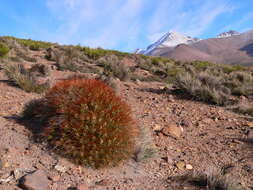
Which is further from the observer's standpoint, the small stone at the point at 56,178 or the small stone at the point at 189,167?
the small stone at the point at 189,167

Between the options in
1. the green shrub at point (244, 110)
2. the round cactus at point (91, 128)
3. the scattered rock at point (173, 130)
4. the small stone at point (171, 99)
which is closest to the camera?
the round cactus at point (91, 128)

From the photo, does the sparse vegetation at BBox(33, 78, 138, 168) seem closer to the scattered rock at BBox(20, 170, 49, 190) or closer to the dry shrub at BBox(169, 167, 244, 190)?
the scattered rock at BBox(20, 170, 49, 190)

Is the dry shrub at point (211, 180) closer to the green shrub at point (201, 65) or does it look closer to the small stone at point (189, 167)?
the small stone at point (189, 167)

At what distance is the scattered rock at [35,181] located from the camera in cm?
299

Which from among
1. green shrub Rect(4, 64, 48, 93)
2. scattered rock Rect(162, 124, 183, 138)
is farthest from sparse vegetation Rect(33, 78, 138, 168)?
green shrub Rect(4, 64, 48, 93)

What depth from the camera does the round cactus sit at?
3654mm

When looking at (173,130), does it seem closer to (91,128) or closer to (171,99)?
(91,128)

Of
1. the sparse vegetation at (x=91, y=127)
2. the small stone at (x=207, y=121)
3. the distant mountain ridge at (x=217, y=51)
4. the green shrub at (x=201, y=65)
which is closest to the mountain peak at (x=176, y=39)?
the distant mountain ridge at (x=217, y=51)

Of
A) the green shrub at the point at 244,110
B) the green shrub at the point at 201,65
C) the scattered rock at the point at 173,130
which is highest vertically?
the green shrub at the point at 201,65

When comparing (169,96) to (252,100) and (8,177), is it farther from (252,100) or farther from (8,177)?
(8,177)

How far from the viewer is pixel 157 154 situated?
4309 mm

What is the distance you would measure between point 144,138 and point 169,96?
137 inches

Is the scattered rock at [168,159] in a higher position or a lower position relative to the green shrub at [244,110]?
lower

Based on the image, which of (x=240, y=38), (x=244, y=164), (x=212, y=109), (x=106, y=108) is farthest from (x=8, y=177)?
(x=240, y=38)
